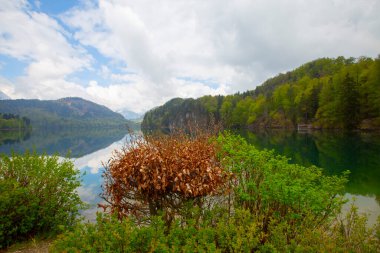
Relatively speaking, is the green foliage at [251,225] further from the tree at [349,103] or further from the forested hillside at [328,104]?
the tree at [349,103]

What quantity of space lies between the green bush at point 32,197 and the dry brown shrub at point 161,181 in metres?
2.51

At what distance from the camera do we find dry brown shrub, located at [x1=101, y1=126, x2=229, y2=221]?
543cm

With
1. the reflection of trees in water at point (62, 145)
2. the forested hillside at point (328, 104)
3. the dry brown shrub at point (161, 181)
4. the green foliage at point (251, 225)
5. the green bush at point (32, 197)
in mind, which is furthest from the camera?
the forested hillside at point (328, 104)

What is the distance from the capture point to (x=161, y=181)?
5355 millimetres

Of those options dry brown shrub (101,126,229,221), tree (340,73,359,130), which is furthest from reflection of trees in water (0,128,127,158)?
tree (340,73,359,130)

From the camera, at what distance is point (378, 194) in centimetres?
1434

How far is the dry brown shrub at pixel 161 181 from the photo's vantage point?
5.43 metres

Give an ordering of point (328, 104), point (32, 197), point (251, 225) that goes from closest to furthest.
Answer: point (251, 225), point (32, 197), point (328, 104)

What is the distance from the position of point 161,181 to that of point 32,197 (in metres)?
4.18

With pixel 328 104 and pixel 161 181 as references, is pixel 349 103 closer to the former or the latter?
pixel 328 104

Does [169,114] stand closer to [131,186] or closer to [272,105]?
[272,105]

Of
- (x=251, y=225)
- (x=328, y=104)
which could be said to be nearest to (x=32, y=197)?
(x=251, y=225)

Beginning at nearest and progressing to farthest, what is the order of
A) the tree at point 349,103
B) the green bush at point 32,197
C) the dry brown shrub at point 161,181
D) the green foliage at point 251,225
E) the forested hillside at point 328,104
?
the green foliage at point 251,225 < the dry brown shrub at point 161,181 < the green bush at point 32,197 < the forested hillside at point 328,104 < the tree at point 349,103

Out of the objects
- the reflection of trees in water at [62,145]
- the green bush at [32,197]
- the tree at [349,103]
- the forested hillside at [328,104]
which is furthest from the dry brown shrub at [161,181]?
the tree at [349,103]
